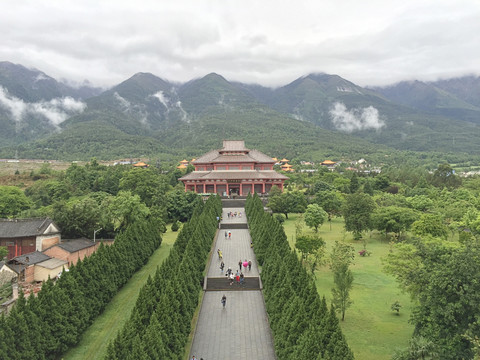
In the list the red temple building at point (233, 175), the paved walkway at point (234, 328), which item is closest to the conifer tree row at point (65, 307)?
the paved walkway at point (234, 328)

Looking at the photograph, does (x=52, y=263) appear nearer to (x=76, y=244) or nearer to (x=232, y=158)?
(x=76, y=244)

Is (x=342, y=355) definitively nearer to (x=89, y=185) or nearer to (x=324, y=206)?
(x=324, y=206)

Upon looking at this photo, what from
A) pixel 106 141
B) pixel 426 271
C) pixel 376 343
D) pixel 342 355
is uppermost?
pixel 106 141

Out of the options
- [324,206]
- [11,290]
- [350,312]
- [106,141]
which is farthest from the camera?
[106,141]

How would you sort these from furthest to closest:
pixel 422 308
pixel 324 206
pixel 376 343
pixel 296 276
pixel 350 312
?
pixel 324 206 → pixel 350 312 → pixel 296 276 → pixel 376 343 → pixel 422 308

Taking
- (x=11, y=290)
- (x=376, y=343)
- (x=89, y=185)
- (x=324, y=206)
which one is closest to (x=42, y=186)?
(x=89, y=185)

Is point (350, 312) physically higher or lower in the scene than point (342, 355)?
lower

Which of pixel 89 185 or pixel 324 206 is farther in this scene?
pixel 89 185
